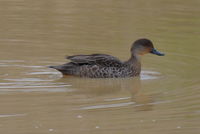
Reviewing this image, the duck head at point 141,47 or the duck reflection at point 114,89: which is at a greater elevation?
the duck head at point 141,47

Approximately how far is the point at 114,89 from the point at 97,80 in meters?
0.91

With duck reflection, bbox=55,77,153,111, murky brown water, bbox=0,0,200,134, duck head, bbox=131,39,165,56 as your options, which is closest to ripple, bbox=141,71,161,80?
murky brown water, bbox=0,0,200,134

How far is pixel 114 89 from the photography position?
11703 mm

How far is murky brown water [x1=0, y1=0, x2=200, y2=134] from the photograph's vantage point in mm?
9352

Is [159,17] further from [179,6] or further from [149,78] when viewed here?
[149,78]

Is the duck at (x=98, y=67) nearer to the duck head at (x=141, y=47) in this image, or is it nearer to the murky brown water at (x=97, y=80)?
the murky brown water at (x=97, y=80)

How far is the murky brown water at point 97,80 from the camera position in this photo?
9352mm

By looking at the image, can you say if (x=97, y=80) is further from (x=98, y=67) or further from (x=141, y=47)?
(x=141, y=47)

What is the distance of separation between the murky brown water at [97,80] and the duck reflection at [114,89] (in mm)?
15

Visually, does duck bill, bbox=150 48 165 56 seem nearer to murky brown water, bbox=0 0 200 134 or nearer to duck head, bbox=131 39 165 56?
duck head, bbox=131 39 165 56

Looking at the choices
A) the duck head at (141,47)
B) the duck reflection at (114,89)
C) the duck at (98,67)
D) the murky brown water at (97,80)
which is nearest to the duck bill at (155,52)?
the duck head at (141,47)

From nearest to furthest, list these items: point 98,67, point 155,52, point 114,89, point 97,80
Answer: point 114,89 → point 97,80 → point 98,67 → point 155,52

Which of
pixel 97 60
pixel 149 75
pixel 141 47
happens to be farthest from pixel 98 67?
pixel 141 47

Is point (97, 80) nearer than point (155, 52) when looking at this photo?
Yes
